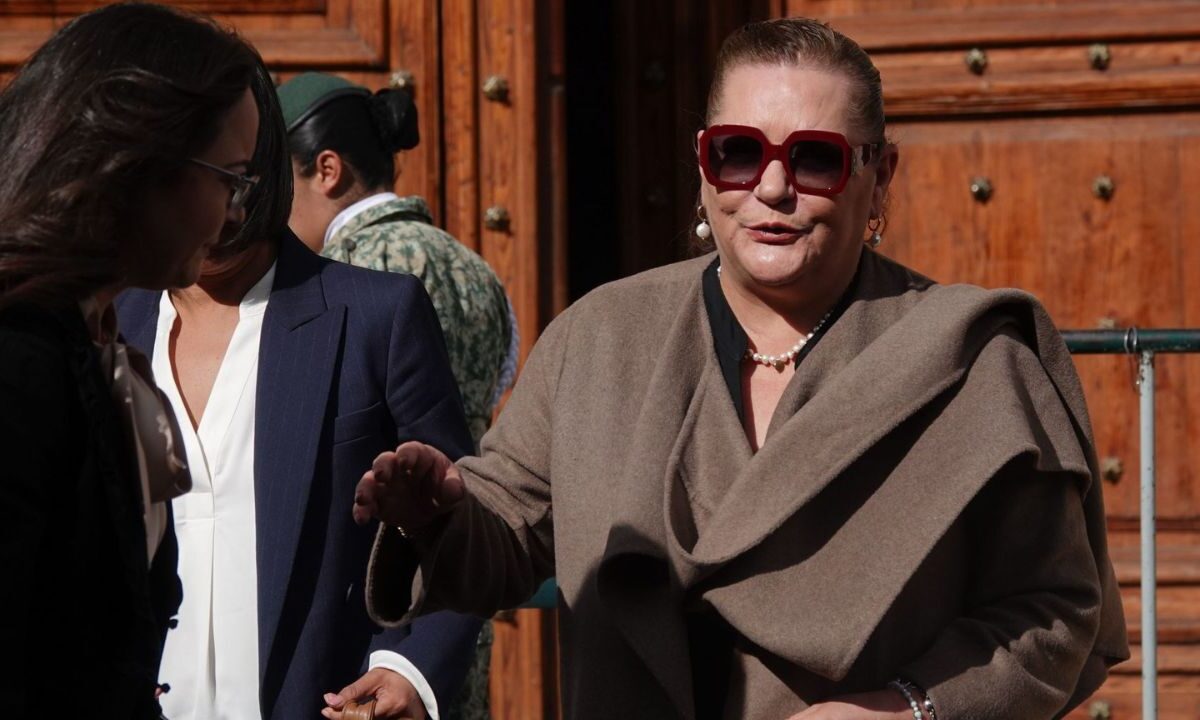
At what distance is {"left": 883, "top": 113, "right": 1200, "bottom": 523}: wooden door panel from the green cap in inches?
66.0

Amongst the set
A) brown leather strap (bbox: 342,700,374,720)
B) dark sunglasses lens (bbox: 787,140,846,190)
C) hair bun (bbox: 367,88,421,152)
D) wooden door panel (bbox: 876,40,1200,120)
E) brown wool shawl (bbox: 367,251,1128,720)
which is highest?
wooden door panel (bbox: 876,40,1200,120)

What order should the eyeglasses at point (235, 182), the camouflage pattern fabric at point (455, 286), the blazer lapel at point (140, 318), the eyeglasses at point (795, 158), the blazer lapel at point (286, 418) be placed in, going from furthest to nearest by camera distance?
the camouflage pattern fabric at point (455, 286) → the blazer lapel at point (140, 318) → the blazer lapel at point (286, 418) → the eyeglasses at point (795, 158) → the eyeglasses at point (235, 182)

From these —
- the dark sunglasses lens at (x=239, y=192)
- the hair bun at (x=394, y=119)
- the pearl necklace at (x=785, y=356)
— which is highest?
the hair bun at (x=394, y=119)

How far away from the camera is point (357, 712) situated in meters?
3.10

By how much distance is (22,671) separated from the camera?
204 centimetres

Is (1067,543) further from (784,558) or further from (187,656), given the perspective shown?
(187,656)

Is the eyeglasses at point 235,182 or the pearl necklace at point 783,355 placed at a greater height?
the eyeglasses at point 235,182

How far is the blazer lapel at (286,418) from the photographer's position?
3.21 m

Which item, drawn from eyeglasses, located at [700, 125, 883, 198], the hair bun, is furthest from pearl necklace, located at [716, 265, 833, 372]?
the hair bun

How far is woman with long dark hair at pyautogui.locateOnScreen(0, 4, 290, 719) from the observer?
2072 millimetres

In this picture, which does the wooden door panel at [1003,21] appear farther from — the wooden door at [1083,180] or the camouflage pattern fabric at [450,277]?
the camouflage pattern fabric at [450,277]

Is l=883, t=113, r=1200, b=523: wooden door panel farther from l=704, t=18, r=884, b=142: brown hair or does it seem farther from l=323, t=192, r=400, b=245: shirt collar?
l=704, t=18, r=884, b=142: brown hair

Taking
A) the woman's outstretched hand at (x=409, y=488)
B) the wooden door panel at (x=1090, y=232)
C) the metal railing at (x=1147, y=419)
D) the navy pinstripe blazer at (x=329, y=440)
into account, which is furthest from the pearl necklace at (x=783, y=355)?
the wooden door panel at (x=1090, y=232)

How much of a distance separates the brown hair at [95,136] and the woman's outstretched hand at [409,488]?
514 millimetres
